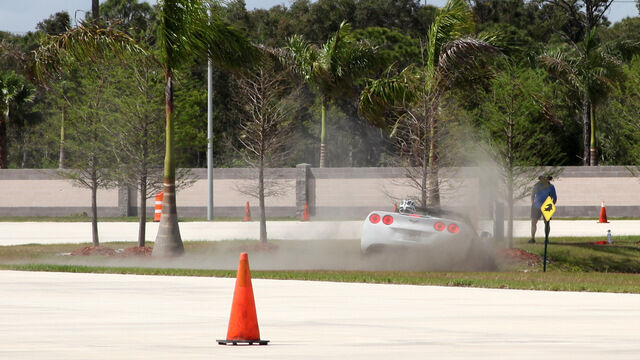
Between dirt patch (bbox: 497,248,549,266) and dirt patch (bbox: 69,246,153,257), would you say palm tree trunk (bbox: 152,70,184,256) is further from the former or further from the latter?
dirt patch (bbox: 497,248,549,266)

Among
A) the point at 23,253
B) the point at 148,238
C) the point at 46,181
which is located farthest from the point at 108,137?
the point at 46,181

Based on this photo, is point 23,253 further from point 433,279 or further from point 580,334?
point 580,334

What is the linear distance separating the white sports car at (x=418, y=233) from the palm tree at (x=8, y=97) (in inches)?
1593

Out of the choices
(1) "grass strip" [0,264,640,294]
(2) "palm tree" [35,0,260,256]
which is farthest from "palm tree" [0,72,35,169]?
(1) "grass strip" [0,264,640,294]

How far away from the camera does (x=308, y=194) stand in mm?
47188

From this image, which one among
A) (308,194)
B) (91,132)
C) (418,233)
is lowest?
(418,233)

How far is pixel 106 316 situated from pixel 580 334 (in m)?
5.16

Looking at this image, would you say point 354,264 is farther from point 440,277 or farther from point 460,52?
Result: point 460,52

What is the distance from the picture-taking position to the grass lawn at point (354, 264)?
16656 millimetres

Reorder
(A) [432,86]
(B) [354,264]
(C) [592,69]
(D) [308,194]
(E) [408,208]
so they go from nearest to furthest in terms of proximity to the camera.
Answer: (E) [408,208] → (B) [354,264] → (A) [432,86] → (C) [592,69] → (D) [308,194]

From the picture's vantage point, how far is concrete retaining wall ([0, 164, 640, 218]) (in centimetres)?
4625

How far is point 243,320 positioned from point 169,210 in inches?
513

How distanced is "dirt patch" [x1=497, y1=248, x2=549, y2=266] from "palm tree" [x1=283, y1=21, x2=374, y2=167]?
24287mm

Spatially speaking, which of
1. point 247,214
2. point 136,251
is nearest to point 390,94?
point 136,251
